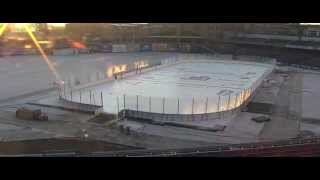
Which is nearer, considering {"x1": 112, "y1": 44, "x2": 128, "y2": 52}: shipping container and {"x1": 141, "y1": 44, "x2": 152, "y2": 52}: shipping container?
{"x1": 112, "y1": 44, "x2": 128, "y2": 52}: shipping container

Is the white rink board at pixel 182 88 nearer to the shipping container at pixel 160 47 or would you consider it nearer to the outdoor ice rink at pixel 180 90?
the outdoor ice rink at pixel 180 90

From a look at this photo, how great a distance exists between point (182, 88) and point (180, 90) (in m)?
0.21

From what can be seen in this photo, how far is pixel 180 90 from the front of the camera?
748 cm

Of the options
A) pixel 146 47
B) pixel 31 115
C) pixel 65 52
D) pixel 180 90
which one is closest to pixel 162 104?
pixel 180 90

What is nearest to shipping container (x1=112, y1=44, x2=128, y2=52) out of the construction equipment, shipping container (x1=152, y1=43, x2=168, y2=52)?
shipping container (x1=152, y1=43, x2=168, y2=52)

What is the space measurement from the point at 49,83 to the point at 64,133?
347 cm

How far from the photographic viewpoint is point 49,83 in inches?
326

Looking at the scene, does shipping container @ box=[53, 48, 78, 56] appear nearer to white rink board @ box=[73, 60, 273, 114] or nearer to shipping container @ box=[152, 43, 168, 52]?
shipping container @ box=[152, 43, 168, 52]

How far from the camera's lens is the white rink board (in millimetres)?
6246

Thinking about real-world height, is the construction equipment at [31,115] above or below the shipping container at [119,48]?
below

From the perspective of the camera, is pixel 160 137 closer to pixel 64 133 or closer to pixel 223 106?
pixel 64 133

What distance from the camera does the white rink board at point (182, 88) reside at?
20.5ft

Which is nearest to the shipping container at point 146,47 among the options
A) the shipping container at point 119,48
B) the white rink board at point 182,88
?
the shipping container at point 119,48
